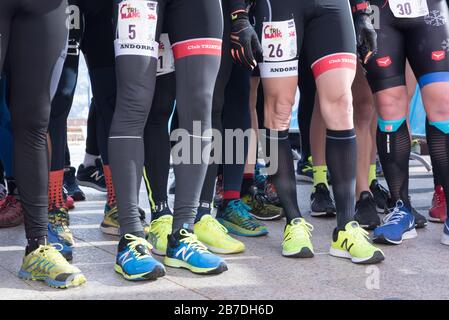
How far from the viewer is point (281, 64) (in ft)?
10.1

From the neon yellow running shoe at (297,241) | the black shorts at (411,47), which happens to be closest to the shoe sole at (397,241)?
the neon yellow running shoe at (297,241)

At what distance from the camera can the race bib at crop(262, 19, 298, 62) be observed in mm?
3070

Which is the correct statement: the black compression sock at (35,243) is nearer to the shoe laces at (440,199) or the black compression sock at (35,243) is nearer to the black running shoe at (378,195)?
the black running shoe at (378,195)

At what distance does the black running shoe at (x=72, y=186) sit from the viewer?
4.66 metres

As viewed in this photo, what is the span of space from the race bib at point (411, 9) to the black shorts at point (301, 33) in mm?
391

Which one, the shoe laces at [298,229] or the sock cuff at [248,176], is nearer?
the shoe laces at [298,229]

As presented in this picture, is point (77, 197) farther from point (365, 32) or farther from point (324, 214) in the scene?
point (365, 32)

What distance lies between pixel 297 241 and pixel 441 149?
36.6 inches

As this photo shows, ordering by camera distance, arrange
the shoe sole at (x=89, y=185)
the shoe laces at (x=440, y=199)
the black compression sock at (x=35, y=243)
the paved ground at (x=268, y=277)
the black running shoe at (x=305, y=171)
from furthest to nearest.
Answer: the black running shoe at (x=305, y=171) < the shoe sole at (x=89, y=185) < the shoe laces at (x=440, y=199) < the black compression sock at (x=35, y=243) < the paved ground at (x=268, y=277)

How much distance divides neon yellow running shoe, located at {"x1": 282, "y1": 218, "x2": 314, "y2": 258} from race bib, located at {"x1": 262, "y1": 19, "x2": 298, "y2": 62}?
0.77 m

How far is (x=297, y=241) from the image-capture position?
3039 mm

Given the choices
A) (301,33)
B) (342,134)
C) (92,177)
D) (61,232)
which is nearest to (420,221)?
(342,134)

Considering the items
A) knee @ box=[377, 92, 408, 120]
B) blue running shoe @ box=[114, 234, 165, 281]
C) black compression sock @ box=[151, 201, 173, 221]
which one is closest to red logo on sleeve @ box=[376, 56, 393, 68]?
knee @ box=[377, 92, 408, 120]
